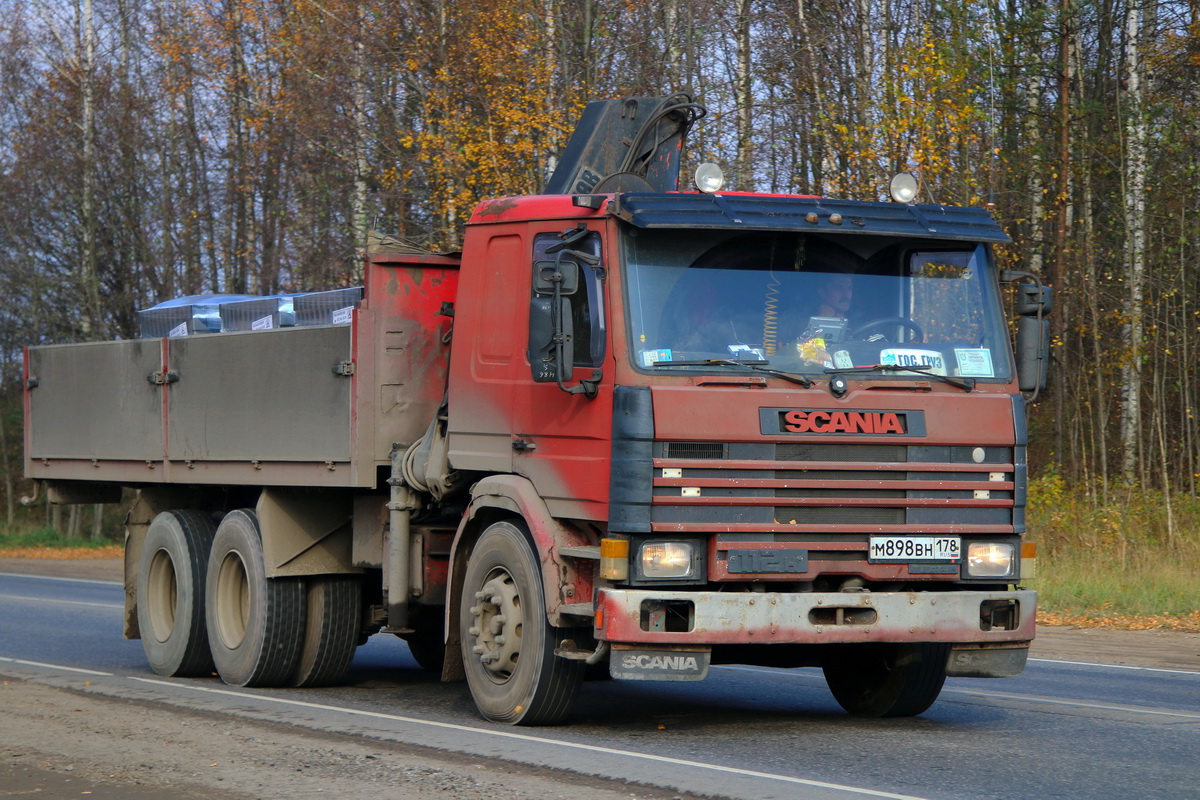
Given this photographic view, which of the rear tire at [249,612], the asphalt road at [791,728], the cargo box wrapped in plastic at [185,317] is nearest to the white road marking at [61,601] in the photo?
the asphalt road at [791,728]

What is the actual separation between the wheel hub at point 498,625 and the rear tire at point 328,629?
8.13 feet

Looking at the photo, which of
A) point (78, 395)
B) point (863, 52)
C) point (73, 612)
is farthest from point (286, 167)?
point (78, 395)

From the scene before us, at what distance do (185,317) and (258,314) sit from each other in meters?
1.08

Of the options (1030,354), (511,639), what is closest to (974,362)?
(1030,354)

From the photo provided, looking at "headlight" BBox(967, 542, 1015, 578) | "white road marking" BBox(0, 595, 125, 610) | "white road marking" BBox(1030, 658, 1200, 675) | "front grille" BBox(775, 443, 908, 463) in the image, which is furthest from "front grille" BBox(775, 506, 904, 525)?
"white road marking" BBox(0, 595, 125, 610)

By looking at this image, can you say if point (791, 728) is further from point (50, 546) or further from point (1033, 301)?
point (50, 546)

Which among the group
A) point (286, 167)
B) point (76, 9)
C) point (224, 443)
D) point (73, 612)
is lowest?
point (73, 612)

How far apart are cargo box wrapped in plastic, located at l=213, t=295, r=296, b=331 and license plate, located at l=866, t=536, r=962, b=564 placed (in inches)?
190

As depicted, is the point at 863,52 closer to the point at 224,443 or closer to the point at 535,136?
the point at 535,136

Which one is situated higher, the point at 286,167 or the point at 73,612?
the point at 286,167

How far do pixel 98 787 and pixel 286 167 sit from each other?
27.1m

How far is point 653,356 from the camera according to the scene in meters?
7.57

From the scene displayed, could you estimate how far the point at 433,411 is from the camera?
31.2 ft

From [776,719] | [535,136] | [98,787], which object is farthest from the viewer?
[535,136]
